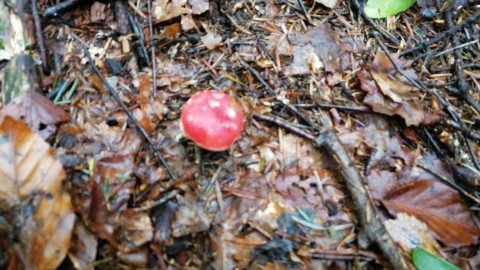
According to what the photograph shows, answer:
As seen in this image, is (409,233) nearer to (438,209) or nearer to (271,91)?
(438,209)

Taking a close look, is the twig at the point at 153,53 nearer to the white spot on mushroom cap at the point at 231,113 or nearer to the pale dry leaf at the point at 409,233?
the white spot on mushroom cap at the point at 231,113

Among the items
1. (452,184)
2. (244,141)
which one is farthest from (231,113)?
(452,184)

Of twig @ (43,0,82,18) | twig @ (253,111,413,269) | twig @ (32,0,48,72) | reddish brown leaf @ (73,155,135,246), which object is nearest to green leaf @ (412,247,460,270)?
twig @ (253,111,413,269)

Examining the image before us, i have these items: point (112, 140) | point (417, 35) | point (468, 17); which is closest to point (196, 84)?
point (112, 140)

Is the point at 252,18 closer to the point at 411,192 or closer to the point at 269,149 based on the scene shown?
the point at 269,149

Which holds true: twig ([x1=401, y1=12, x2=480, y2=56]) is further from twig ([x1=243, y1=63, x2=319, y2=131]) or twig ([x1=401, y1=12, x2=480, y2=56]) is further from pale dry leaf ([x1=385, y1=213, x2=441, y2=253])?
pale dry leaf ([x1=385, y1=213, x2=441, y2=253])
